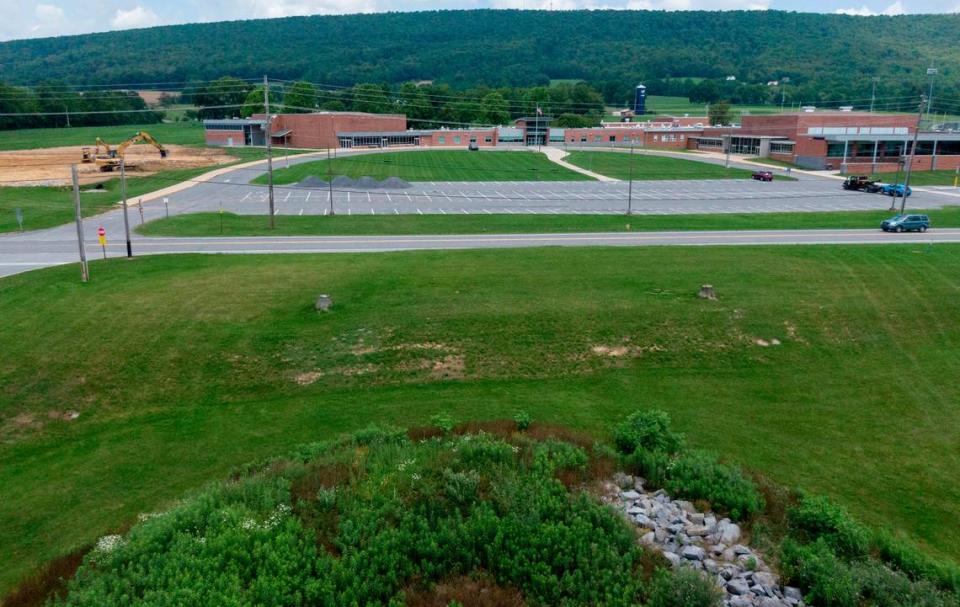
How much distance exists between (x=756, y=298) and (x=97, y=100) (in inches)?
6174

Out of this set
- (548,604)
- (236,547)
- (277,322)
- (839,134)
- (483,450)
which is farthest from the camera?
(839,134)

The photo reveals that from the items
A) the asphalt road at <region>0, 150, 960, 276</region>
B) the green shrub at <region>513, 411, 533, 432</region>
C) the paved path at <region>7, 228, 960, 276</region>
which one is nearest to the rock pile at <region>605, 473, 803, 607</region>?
the green shrub at <region>513, 411, 533, 432</region>

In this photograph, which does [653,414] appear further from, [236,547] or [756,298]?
[756,298]

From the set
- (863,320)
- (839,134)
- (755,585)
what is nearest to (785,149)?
(839,134)

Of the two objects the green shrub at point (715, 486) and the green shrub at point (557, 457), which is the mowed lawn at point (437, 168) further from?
the green shrub at point (715, 486)

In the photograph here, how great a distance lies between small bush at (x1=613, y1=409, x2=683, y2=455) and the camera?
16516 mm

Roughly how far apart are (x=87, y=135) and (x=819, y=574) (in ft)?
462

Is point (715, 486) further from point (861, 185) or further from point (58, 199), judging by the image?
point (861, 185)

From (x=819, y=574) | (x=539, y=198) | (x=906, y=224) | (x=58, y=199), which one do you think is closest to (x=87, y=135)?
(x=58, y=199)

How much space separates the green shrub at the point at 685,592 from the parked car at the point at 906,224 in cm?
4415

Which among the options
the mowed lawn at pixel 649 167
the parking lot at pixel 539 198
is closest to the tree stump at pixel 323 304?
the parking lot at pixel 539 198

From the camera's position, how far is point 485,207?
6075 cm

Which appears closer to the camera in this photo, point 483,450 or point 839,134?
point 483,450

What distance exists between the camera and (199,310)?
2750cm
